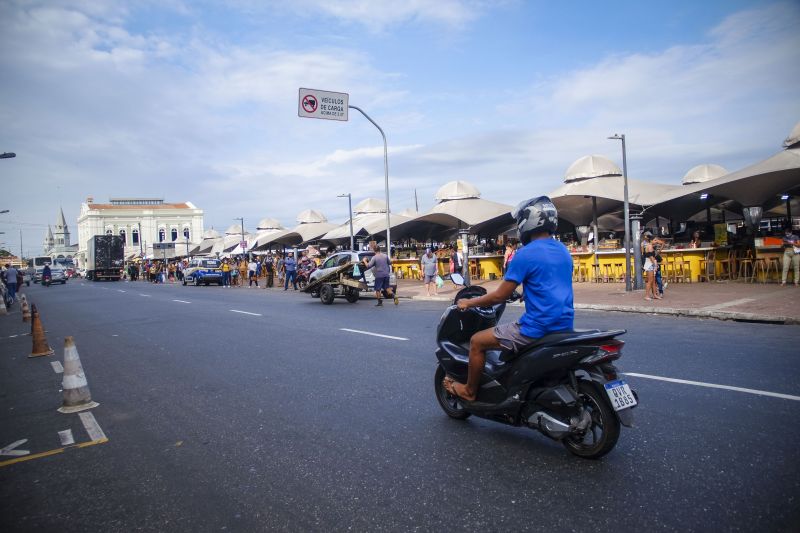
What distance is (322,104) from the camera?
16.6 meters

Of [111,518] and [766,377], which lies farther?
[766,377]

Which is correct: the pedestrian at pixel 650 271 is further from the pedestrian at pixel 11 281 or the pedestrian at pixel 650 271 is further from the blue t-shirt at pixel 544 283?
the pedestrian at pixel 11 281

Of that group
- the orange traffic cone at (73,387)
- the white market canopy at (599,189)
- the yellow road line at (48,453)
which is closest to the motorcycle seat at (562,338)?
the yellow road line at (48,453)

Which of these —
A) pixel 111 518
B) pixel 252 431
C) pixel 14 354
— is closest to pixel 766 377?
pixel 252 431

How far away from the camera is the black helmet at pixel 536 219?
383cm

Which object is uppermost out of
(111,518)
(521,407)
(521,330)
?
(521,330)

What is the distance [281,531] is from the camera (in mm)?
2951

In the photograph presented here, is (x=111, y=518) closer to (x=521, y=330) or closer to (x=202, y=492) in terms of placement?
(x=202, y=492)

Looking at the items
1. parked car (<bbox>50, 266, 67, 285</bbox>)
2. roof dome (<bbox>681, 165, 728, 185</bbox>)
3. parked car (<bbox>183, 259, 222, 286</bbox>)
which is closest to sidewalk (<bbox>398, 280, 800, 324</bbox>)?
roof dome (<bbox>681, 165, 728, 185</bbox>)

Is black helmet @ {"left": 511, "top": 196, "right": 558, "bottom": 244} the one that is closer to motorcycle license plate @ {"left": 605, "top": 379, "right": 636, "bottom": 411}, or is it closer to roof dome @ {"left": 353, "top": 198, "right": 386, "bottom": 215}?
motorcycle license plate @ {"left": 605, "top": 379, "right": 636, "bottom": 411}

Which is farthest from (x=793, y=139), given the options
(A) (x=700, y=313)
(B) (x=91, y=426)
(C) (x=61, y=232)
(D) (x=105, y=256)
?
(C) (x=61, y=232)

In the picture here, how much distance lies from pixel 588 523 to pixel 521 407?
1112 millimetres

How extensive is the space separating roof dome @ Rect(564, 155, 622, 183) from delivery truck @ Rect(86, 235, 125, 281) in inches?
1717

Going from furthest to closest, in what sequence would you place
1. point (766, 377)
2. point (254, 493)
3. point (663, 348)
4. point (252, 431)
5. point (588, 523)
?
point (663, 348)
point (766, 377)
point (252, 431)
point (254, 493)
point (588, 523)
